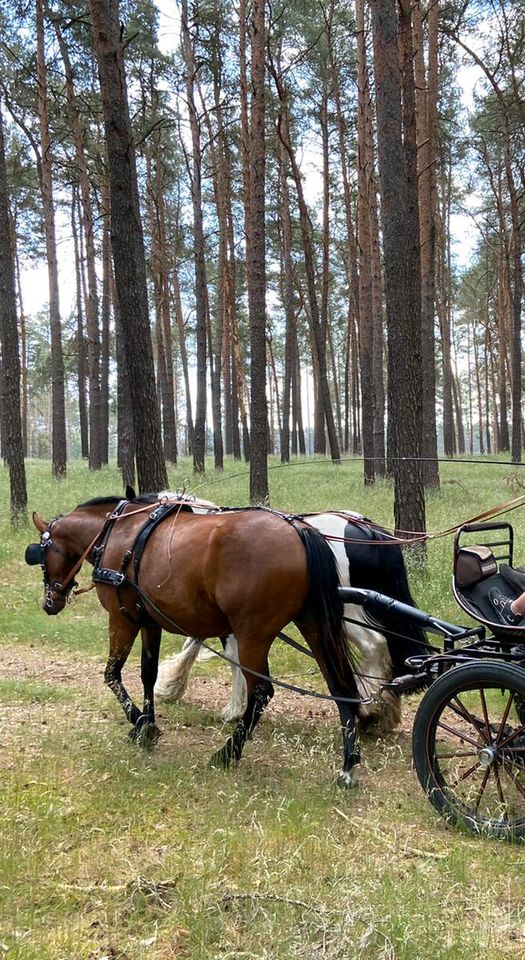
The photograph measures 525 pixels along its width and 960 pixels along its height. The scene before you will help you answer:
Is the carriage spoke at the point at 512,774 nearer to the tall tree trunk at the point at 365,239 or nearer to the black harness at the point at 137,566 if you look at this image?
the black harness at the point at 137,566

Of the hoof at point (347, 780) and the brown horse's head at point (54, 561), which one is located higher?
the brown horse's head at point (54, 561)

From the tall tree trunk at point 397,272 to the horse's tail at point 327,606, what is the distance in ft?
12.5

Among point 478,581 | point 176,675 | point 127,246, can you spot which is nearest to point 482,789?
point 478,581

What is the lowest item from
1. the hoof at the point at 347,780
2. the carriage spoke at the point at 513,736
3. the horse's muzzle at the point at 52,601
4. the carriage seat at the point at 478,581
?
the hoof at the point at 347,780

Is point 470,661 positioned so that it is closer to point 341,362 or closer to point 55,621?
point 55,621

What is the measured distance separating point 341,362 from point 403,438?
139ft

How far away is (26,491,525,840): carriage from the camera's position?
11.2 feet

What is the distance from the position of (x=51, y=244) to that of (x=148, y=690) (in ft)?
51.0

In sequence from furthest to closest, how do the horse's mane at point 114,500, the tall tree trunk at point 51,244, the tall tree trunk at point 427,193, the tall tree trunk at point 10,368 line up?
the tall tree trunk at point 51,244 → the tall tree trunk at point 427,193 → the tall tree trunk at point 10,368 → the horse's mane at point 114,500

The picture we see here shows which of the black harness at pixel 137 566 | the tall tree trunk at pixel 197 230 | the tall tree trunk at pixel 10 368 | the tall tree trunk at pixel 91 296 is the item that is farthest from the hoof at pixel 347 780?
the tall tree trunk at pixel 91 296

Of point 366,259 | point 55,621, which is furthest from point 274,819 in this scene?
point 366,259

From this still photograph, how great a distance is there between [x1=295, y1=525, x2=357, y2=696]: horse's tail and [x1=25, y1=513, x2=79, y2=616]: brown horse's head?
2.09 m

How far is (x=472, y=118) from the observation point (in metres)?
20.3

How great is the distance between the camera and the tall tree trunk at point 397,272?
7.52 meters
